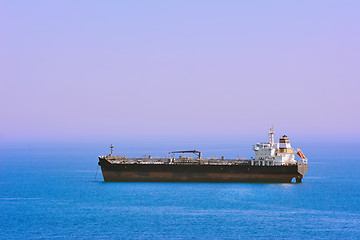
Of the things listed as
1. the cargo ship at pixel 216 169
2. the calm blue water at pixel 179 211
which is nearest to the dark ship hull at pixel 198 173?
the cargo ship at pixel 216 169

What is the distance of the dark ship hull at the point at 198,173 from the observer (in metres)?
77.9

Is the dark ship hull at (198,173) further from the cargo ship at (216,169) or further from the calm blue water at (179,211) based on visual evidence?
the calm blue water at (179,211)

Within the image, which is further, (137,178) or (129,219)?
(137,178)

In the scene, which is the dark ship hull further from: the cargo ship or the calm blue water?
the calm blue water

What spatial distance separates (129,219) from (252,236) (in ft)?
41.2

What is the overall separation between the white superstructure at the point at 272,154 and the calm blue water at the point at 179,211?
358 centimetres

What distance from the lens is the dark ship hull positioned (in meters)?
77.9

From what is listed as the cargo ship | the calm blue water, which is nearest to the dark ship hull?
the cargo ship

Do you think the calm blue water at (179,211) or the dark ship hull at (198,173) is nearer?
the calm blue water at (179,211)

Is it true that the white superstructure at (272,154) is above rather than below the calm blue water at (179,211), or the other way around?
above

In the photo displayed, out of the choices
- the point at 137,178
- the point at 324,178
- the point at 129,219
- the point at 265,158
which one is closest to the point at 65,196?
the point at 137,178

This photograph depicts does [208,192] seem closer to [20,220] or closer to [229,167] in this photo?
[229,167]

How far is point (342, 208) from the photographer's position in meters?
61.8

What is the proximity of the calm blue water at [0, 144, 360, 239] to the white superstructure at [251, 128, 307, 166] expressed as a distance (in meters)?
3.58
